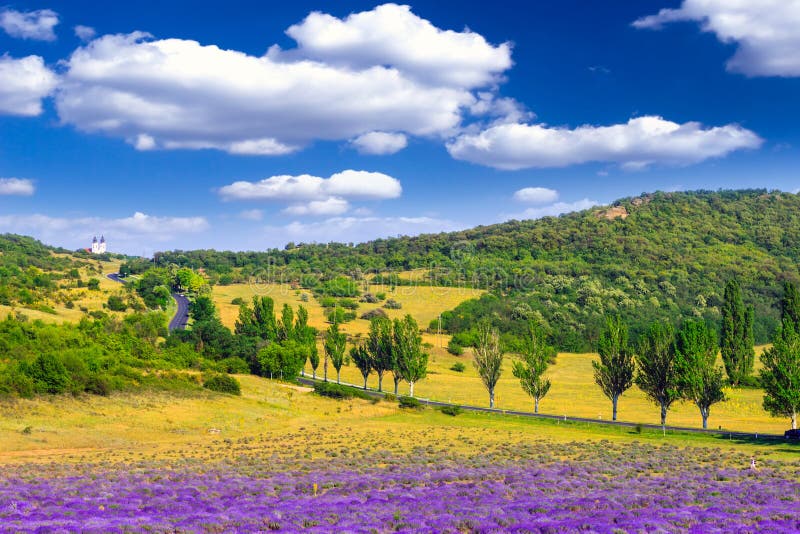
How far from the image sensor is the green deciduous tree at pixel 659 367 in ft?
221

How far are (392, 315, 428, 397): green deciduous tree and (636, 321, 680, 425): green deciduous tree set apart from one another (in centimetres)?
3180

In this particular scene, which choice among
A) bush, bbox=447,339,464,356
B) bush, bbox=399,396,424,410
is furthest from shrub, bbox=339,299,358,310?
bush, bbox=399,396,424,410

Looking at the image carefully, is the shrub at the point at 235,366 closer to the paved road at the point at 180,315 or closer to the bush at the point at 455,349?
the paved road at the point at 180,315

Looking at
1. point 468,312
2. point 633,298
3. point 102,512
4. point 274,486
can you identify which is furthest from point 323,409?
point 633,298

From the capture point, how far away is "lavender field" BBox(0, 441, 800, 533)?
2169 cm

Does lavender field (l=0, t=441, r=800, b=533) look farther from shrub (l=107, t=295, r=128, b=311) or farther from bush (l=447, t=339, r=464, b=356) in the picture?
shrub (l=107, t=295, r=128, b=311)

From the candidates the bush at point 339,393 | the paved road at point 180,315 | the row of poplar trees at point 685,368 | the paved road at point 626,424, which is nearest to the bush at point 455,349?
the paved road at point 626,424

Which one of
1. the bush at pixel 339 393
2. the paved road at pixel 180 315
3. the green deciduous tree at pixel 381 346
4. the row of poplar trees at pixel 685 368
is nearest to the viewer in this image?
the row of poplar trees at pixel 685 368

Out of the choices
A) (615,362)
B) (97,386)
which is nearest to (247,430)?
(97,386)

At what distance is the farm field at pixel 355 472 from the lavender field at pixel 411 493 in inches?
4.9

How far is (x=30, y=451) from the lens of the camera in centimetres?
4591

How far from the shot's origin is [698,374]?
214ft

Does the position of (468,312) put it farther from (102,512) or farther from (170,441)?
(102,512)

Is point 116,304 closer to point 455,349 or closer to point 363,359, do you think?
point 363,359
